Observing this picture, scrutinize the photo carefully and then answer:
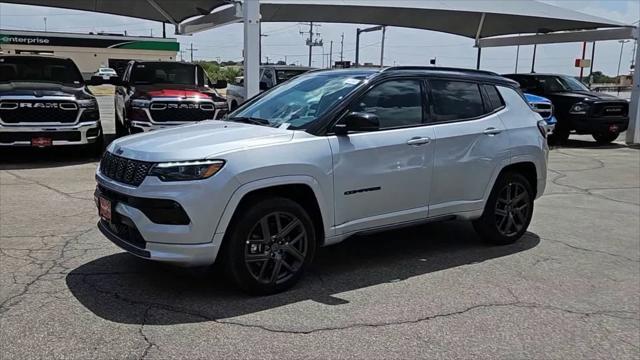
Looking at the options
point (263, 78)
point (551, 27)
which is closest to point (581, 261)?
point (263, 78)

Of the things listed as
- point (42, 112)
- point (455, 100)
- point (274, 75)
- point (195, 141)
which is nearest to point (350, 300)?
point (195, 141)

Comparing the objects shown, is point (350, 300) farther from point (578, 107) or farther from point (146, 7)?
point (146, 7)

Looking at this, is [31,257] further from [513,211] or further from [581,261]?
[581,261]

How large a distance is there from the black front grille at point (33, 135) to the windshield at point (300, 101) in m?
5.84

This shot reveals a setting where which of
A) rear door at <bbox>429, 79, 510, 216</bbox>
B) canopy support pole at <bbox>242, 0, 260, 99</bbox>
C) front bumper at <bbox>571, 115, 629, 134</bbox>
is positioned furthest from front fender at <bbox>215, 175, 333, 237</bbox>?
front bumper at <bbox>571, 115, 629, 134</bbox>

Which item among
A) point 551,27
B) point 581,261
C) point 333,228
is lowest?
point 581,261

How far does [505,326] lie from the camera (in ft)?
13.5

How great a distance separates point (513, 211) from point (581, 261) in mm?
824

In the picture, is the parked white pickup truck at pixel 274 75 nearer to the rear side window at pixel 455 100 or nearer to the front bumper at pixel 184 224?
the rear side window at pixel 455 100

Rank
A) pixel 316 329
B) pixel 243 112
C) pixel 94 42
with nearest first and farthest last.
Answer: pixel 316 329
pixel 243 112
pixel 94 42

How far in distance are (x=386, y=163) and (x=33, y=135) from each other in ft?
24.7

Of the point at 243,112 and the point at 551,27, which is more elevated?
the point at 551,27

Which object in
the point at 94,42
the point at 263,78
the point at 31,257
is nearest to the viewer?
the point at 31,257

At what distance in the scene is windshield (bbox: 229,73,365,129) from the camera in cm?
491
